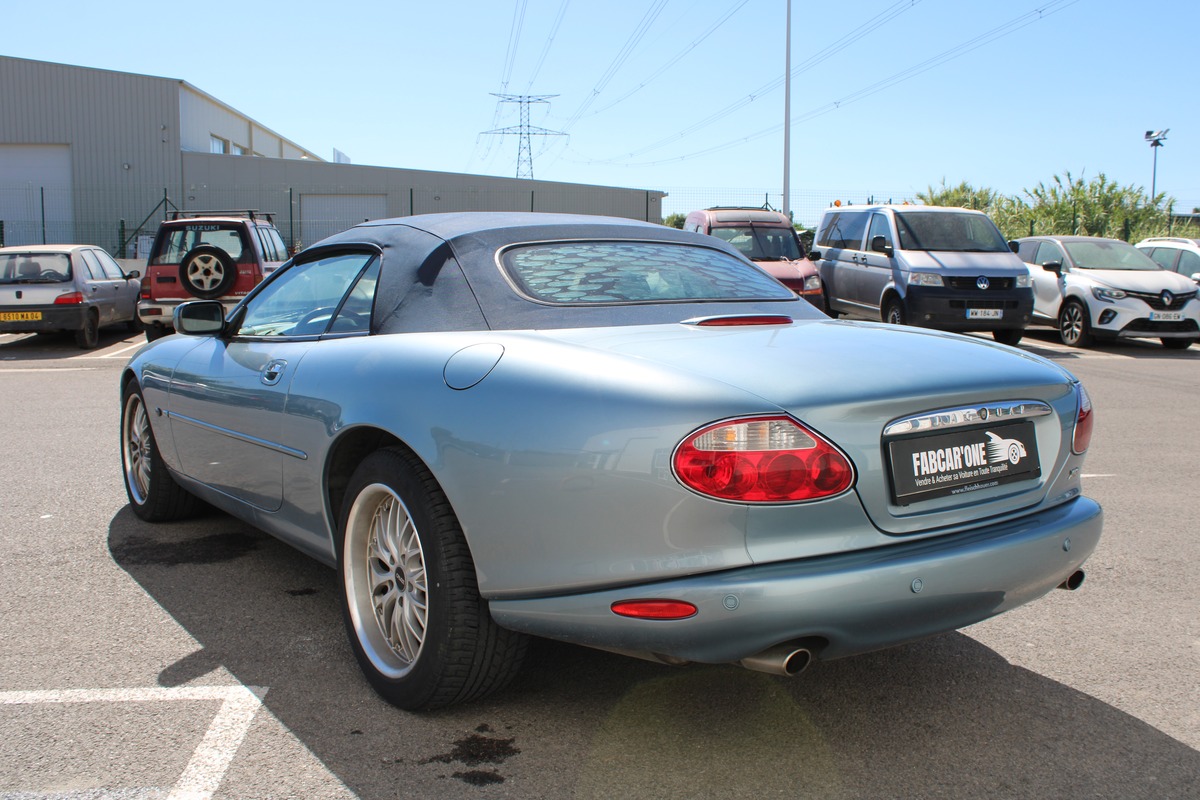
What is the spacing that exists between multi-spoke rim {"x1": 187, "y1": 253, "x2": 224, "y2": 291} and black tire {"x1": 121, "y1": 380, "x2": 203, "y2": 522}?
8165 millimetres

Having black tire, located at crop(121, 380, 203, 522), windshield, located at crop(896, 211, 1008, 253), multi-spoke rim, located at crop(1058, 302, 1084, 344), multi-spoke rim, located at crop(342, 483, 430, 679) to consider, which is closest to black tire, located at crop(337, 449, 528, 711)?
multi-spoke rim, located at crop(342, 483, 430, 679)

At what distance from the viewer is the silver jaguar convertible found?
2453mm

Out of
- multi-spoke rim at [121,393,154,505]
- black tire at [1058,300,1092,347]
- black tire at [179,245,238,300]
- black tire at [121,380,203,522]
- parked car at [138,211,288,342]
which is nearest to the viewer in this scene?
black tire at [121,380,203,522]

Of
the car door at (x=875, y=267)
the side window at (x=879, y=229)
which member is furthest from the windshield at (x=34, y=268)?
the side window at (x=879, y=229)

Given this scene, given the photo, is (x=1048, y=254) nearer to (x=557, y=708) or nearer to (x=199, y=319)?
(x=199, y=319)

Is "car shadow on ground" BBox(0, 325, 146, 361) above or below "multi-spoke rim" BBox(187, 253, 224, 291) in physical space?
below

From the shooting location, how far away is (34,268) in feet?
48.7

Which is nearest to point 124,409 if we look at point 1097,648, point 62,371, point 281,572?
point 281,572

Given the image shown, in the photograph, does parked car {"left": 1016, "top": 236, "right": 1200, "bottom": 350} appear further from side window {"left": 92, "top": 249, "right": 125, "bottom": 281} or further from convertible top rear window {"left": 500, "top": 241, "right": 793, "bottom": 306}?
side window {"left": 92, "top": 249, "right": 125, "bottom": 281}

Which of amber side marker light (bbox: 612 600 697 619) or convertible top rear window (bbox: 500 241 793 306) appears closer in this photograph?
amber side marker light (bbox: 612 600 697 619)

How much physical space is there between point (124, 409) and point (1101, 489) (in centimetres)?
531

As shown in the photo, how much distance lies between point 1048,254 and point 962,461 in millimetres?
15333

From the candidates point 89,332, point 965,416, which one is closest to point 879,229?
point 89,332

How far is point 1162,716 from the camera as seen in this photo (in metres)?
3.05
